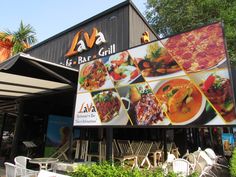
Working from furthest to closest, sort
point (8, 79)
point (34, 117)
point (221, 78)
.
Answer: point (34, 117), point (8, 79), point (221, 78)

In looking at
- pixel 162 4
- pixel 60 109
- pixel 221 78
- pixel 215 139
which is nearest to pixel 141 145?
pixel 60 109

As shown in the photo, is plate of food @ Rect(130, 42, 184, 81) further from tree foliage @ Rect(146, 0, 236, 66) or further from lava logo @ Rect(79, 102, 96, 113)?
tree foliage @ Rect(146, 0, 236, 66)

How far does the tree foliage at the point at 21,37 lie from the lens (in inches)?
733

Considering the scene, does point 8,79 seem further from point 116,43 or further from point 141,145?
point 141,145

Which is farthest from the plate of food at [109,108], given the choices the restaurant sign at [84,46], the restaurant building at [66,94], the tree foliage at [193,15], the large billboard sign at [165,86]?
the tree foliage at [193,15]

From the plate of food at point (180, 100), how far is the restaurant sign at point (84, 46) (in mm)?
4088

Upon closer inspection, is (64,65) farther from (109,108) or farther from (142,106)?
(142,106)

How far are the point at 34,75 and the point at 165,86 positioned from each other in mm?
3234

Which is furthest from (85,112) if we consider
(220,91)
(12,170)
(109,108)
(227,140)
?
(227,140)

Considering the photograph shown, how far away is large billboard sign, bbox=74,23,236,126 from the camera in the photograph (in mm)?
3463

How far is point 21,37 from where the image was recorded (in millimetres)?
19312

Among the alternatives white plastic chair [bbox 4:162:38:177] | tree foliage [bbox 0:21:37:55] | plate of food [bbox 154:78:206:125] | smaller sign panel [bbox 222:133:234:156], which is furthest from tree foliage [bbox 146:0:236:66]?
white plastic chair [bbox 4:162:38:177]

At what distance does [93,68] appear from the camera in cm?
536

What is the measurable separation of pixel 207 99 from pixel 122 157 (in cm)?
368
